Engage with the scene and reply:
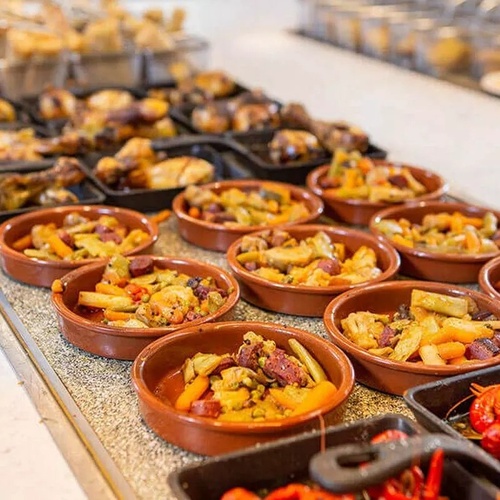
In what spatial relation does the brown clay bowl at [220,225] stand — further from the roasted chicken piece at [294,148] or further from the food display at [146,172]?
the roasted chicken piece at [294,148]

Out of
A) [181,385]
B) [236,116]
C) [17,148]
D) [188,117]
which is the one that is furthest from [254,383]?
[188,117]

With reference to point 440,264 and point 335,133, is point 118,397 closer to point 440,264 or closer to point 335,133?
point 440,264

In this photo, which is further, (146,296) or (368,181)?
(368,181)

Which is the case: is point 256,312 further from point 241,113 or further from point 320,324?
point 241,113

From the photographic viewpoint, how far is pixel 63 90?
3135mm

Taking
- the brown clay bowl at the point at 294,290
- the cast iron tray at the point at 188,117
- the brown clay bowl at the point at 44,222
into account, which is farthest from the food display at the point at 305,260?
the cast iron tray at the point at 188,117

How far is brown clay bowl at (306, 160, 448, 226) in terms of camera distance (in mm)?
2244

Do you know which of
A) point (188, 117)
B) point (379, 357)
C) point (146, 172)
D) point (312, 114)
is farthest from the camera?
point (312, 114)

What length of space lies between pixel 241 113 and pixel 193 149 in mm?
264

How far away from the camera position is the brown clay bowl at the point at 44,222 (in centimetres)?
190

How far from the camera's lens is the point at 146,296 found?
173 centimetres

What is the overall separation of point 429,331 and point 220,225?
677 millimetres

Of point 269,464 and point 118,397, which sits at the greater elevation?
point 269,464

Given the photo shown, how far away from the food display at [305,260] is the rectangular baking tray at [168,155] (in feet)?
1.48
